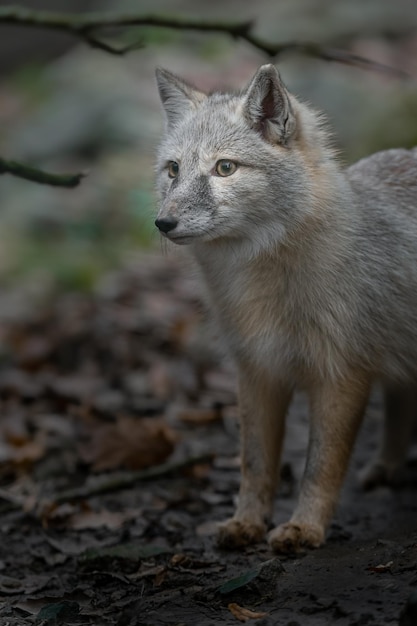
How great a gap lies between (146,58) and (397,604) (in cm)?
1585

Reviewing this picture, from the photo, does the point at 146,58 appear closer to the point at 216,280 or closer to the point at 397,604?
the point at 216,280

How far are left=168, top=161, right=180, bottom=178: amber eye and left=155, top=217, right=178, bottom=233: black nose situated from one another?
0.48 m

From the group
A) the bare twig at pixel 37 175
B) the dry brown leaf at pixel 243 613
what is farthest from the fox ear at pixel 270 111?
the dry brown leaf at pixel 243 613

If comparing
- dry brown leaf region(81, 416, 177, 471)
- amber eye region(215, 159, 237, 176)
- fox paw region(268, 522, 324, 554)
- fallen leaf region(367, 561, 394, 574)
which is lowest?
dry brown leaf region(81, 416, 177, 471)

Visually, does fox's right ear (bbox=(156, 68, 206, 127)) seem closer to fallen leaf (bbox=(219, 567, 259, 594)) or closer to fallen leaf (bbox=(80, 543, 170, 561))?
fallen leaf (bbox=(80, 543, 170, 561))

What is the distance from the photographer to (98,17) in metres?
5.80

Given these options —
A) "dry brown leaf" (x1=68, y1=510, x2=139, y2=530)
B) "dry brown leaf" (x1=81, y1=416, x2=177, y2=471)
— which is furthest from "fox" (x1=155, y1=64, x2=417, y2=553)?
"dry brown leaf" (x1=81, y1=416, x2=177, y2=471)

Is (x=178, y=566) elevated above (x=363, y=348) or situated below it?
below

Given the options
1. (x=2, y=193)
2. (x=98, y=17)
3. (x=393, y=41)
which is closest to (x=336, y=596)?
(x=98, y=17)

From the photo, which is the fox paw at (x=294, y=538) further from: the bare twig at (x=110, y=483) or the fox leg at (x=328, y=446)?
the bare twig at (x=110, y=483)

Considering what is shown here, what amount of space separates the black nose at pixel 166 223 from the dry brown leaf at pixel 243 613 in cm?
165

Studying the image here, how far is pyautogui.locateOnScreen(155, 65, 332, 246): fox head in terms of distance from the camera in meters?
4.45

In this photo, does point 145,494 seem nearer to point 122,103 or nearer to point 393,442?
point 393,442

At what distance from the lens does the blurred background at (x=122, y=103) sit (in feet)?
37.7
